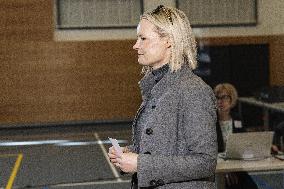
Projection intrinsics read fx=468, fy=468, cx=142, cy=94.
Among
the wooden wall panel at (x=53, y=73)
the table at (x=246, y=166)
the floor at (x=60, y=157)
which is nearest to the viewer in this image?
the table at (x=246, y=166)

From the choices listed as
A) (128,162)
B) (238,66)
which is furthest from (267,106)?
(128,162)

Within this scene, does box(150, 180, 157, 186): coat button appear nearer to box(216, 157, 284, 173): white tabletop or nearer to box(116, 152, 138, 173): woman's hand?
box(116, 152, 138, 173): woman's hand

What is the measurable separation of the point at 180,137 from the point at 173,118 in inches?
3.3

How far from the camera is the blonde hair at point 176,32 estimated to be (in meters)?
1.94

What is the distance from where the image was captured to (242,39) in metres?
13.6

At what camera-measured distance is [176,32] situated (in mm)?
1935

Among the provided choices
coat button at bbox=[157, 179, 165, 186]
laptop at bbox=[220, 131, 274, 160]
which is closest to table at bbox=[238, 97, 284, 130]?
laptop at bbox=[220, 131, 274, 160]

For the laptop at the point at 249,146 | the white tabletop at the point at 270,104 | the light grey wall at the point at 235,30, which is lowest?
the white tabletop at the point at 270,104

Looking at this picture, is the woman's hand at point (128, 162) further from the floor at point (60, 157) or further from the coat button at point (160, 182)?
the floor at point (60, 157)

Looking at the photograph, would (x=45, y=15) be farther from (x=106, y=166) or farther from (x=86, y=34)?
(x=106, y=166)

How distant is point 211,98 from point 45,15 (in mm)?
11466

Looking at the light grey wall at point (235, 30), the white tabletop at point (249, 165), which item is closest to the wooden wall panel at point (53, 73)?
the light grey wall at point (235, 30)

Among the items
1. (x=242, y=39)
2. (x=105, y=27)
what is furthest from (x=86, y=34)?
(x=242, y=39)

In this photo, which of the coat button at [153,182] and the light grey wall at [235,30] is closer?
the coat button at [153,182]
